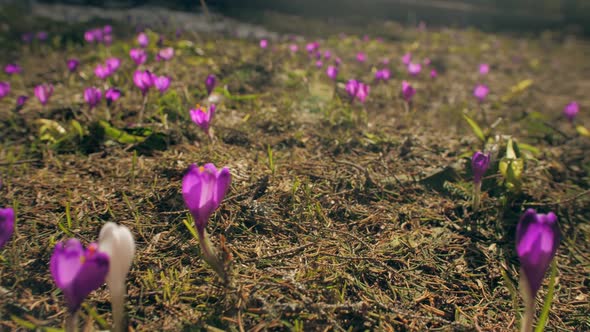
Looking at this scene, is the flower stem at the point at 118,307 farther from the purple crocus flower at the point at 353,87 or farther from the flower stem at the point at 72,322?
the purple crocus flower at the point at 353,87

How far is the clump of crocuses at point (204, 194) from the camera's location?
3.39ft

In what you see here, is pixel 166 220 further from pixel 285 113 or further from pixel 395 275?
pixel 285 113

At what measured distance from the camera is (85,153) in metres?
1.86

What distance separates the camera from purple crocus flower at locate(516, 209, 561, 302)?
915 mm

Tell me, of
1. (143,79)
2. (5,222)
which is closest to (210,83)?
(143,79)

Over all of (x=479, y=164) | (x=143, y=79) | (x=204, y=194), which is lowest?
(x=479, y=164)

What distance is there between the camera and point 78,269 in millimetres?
803

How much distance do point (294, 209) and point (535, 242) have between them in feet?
2.70

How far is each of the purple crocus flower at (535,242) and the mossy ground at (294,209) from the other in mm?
107

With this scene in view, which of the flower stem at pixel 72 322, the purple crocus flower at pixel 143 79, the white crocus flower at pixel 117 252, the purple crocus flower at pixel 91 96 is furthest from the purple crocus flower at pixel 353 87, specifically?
the flower stem at pixel 72 322

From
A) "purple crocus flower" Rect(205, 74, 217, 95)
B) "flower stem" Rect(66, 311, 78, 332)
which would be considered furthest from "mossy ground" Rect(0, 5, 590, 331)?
"purple crocus flower" Rect(205, 74, 217, 95)

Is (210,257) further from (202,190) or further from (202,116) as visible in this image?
(202,116)

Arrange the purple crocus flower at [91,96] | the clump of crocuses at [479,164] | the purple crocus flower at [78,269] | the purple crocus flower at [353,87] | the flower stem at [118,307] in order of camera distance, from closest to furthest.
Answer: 1. the purple crocus flower at [78,269]
2. the flower stem at [118,307]
3. the clump of crocuses at [479,164]
4. the purple crocus flower at [91,96]
5. the purple crocus flower at [353,87]

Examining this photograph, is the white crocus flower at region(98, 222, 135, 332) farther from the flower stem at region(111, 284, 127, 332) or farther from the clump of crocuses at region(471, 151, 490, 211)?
the clump of crocuses at region(471, 151, 490, 211)
